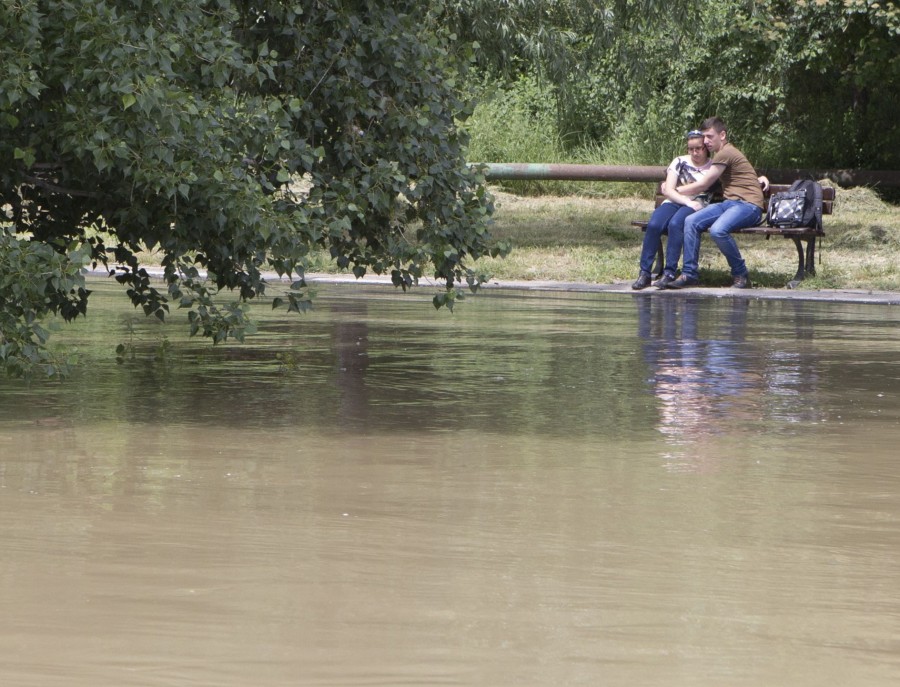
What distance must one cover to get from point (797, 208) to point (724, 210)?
0.83 metres

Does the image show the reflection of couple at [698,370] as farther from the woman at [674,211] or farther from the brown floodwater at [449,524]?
the woman at [674,211]

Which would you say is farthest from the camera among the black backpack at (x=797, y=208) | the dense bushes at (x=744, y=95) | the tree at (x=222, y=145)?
the dense bushes at (x=744, y=95)

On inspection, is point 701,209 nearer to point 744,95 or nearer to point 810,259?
point 810,259

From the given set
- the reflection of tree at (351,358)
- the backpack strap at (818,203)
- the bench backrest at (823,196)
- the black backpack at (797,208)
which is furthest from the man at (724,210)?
the reflection of tree at (351,358)

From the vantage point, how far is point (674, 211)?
17.9 meters

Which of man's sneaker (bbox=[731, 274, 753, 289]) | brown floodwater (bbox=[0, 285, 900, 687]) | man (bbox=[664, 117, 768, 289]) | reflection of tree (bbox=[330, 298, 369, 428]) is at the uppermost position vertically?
man (bbox=[664, 117, 768, 289])

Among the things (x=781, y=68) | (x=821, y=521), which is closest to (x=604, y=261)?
(x=781, y=68)

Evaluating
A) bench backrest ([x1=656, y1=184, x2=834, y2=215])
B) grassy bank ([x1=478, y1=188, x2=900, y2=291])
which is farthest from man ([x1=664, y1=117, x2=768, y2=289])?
grassy bank ([x1=478, y1=188, x2=900, y2=291])

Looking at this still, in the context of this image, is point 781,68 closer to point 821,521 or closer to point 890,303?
point 890,303

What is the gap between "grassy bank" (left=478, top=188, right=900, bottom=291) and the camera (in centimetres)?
1841

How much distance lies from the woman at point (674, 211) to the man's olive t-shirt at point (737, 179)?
0.62 feet

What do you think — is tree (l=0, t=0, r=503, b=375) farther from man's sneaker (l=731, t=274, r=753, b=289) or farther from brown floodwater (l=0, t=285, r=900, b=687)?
man's sneaker (l=731, t=274, r=753, b=289)

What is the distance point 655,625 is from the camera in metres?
4.13

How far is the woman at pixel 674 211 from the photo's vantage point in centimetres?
1742
